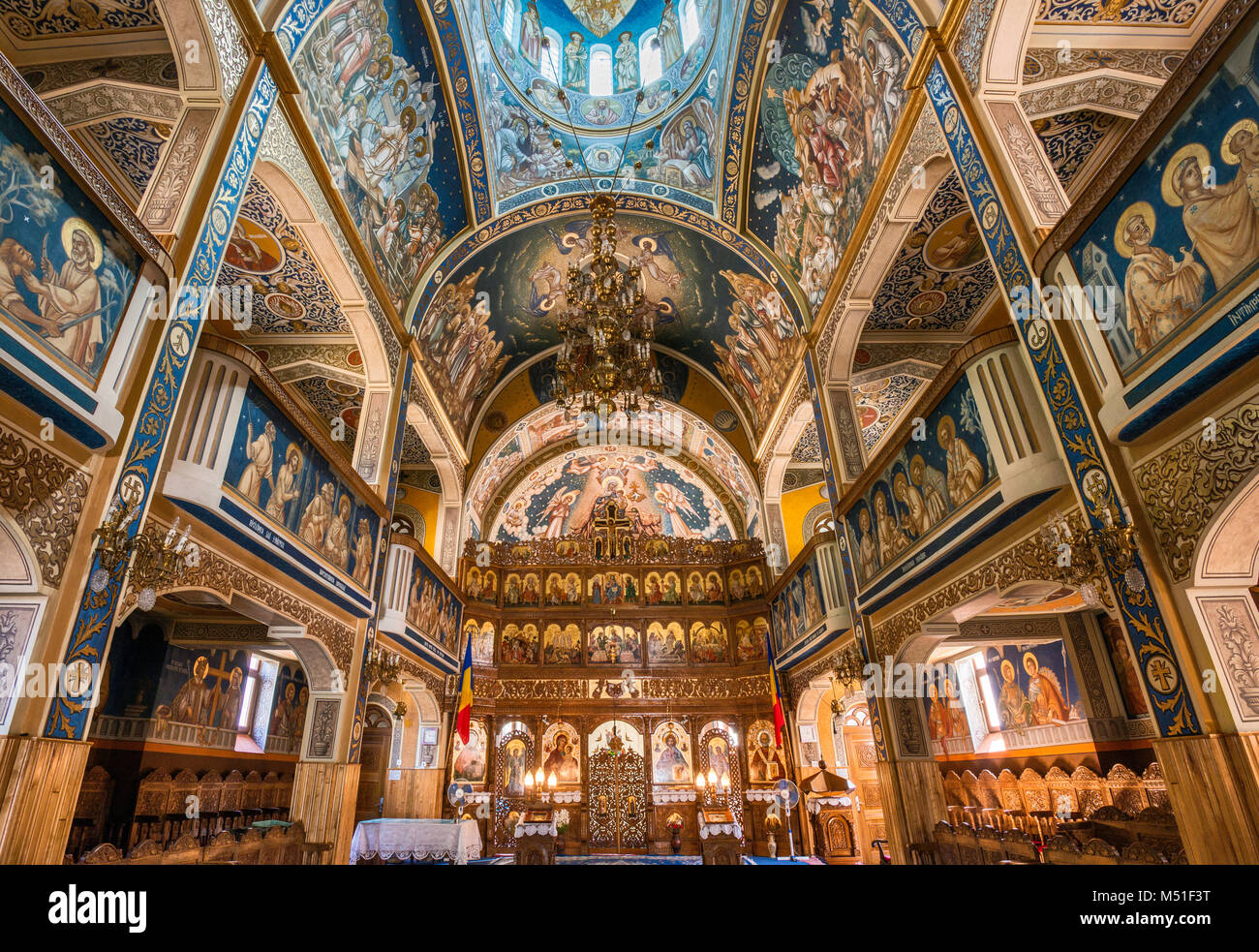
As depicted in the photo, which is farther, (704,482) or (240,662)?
(704,482)

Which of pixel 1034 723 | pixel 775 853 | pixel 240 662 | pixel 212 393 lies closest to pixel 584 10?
pixel 212 393

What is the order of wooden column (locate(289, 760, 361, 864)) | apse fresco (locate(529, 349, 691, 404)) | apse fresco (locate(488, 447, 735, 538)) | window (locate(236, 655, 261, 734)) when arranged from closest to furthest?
1. wooden column (locate(289, 760, 361, 864))
2. window (locate(236, 655, 261, 734))
3. apse fresco (locate(529, 349, 691, 404))
4. apse fresco (locate(488, 447, 735, 538))

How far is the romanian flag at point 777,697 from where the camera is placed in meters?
15.4

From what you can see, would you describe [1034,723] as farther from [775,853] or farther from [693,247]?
[693,247]

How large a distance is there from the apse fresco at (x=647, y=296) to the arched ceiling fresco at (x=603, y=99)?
127cm

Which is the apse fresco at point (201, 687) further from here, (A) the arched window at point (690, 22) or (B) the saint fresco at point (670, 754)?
(A) the arched window at point (690, 22)

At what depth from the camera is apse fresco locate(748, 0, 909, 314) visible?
30.1 feet

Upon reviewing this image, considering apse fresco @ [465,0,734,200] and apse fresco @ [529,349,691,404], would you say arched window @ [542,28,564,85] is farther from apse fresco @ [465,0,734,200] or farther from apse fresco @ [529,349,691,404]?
apse fresco @ [529,349,691,404]

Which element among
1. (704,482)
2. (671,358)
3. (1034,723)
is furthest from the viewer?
(704,482)

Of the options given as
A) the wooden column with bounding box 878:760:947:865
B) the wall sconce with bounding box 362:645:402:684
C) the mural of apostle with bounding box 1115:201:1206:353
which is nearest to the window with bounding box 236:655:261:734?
the wall sconce with bounding box 362:645:402:684

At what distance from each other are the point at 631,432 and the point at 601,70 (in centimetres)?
1050

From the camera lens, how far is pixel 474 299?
15609 mm

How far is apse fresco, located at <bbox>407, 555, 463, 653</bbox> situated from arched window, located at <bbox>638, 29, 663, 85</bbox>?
12.1 meters

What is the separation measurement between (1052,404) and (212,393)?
8503mm
